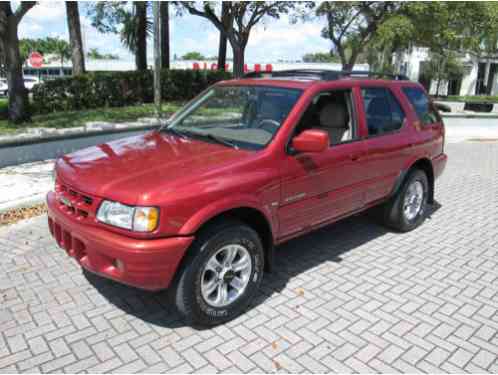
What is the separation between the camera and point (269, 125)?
387 centimetres

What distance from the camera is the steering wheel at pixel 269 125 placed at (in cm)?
379

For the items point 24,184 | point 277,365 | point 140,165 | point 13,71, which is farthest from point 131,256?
point 13,71

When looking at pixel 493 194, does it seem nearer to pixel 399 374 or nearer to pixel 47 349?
pixel 399 374

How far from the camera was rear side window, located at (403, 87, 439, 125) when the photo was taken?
5387mm

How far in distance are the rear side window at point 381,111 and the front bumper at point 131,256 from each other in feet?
8.46

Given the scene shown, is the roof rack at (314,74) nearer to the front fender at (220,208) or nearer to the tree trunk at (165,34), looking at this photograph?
the front fender at (220,208)

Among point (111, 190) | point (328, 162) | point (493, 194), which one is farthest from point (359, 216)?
point (111, 190)

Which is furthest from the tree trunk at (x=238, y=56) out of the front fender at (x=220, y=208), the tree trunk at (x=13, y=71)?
the front fender at (x=220, y=208)

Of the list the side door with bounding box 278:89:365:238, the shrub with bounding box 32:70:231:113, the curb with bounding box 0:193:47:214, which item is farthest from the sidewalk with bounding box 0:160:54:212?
the shrub with bounding box 32:70:231:113

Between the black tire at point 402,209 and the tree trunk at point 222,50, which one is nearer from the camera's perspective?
the black tire at point 402,209

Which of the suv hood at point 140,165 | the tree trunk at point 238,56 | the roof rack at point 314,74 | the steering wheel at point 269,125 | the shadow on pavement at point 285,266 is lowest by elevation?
the shadow on pavement at point 285,266

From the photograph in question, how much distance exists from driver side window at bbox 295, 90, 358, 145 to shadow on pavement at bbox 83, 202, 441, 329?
130cm

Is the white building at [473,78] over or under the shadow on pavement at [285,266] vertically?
over

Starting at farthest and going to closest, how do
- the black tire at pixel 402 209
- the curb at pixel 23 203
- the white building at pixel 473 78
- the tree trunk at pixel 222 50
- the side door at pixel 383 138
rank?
the white building at pixel 473 78 → the tree trunk at pixel 222 50 → the curb at pixel 23 203 → the black tire at pixel 402 209 → the side door at pixel 383 138
